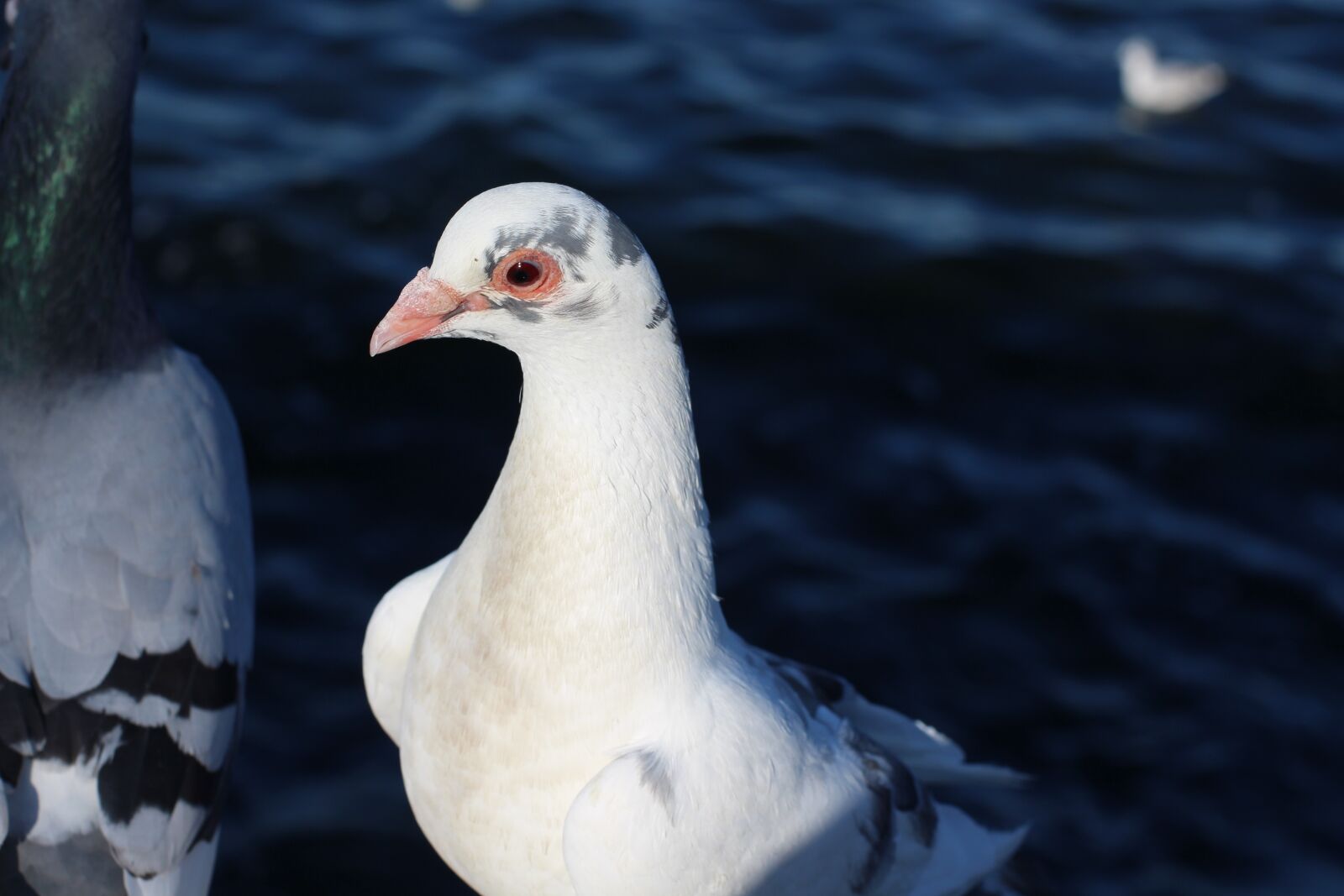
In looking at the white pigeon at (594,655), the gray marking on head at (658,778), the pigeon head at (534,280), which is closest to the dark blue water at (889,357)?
the white pigeon at (594,655)

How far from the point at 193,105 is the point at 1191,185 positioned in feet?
19.7

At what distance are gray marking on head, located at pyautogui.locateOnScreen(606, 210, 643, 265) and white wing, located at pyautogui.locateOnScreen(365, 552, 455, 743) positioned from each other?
3.49 ft

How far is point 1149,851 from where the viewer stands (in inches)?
209

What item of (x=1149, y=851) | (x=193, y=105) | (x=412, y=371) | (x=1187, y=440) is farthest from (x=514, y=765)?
(x=193, y=105)

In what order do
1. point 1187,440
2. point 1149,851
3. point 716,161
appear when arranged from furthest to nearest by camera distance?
point 716,161
point 1187,440
point 1149,851

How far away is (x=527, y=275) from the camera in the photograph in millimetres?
2812

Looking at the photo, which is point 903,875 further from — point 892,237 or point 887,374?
point 892,237

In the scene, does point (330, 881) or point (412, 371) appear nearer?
point (330, 881)

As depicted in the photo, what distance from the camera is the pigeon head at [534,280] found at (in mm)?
2785

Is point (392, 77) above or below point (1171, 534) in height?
above

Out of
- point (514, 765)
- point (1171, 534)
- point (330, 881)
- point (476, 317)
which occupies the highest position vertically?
point (476, 317)

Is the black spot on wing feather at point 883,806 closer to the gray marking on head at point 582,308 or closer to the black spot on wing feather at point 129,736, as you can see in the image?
the gray marking on head at point 582,308

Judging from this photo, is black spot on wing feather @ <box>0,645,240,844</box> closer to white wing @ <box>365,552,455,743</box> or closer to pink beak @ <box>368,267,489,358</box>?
white wing @ <box>365,552,455,743</box>

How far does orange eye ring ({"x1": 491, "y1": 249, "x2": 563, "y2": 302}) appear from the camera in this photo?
9.16ft
